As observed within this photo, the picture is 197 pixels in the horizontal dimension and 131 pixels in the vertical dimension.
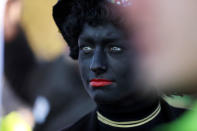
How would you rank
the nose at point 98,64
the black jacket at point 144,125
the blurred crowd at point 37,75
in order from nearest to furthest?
the nose at point 98,64 → the black jacket at point 144,125 → the blurred crowd at point 37,75

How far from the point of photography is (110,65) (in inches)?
35.2

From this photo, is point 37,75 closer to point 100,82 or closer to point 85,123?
point 85,123

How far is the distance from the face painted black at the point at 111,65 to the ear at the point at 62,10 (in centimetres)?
12

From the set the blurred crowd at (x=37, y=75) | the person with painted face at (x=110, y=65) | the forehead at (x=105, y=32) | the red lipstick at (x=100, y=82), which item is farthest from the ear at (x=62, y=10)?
the blurred crowd at (x=37, y=75)

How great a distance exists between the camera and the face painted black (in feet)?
2.94

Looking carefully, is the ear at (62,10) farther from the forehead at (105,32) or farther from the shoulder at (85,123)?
the shoulder at (85,123)

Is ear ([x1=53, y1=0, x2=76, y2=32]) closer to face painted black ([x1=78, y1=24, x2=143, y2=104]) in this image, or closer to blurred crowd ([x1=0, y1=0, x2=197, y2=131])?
face painted black ([x1=78, y1=24, x2=143, y2=104])

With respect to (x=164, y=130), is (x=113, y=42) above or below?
above

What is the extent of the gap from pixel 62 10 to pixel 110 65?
0.77ft

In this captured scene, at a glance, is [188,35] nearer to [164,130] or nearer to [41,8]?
[164,130]

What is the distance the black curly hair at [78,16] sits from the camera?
90cm

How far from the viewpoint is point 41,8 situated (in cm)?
145

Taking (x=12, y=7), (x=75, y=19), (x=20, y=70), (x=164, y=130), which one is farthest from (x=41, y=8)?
(x=164, y=130)

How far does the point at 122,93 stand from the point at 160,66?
0.13 metres
